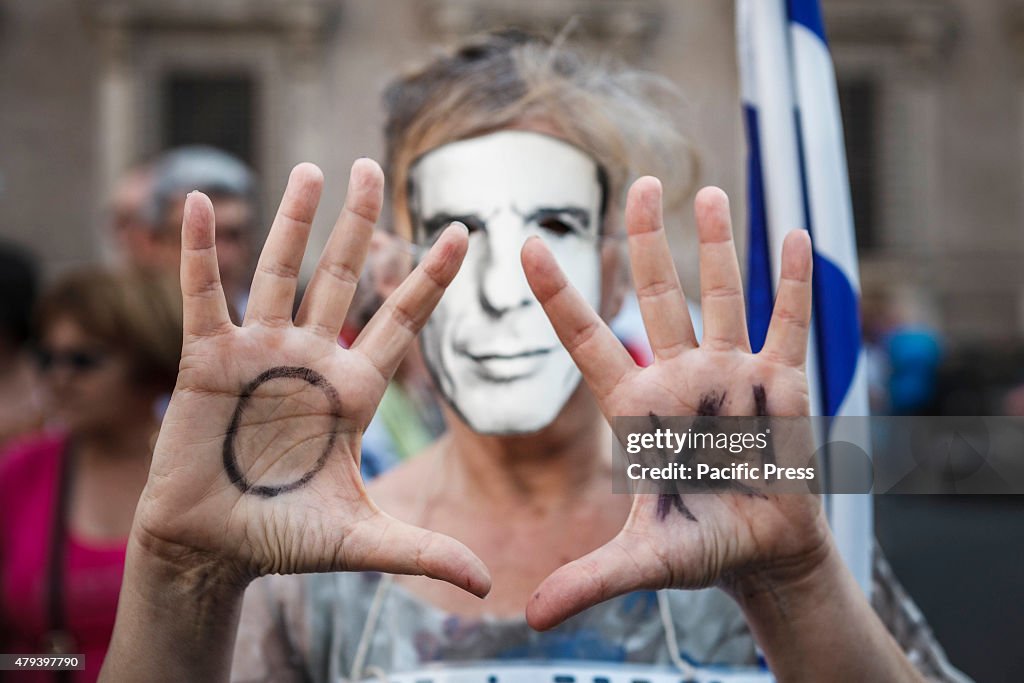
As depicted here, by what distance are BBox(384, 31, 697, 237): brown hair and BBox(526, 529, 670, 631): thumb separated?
2.13 ft

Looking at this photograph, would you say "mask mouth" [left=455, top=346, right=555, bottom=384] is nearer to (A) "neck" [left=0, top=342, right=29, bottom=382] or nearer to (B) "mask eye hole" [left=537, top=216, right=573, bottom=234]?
(B) "mask eye hole" [left=537, top=216, right=573, bottom=234]

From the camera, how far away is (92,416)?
234cm

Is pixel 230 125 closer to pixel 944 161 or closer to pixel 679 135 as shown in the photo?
pixel 944 161

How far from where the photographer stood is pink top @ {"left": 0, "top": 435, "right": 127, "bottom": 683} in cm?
203

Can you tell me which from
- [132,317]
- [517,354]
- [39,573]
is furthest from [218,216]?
[517,354]

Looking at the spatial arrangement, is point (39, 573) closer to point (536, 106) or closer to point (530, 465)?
point (530, 465)

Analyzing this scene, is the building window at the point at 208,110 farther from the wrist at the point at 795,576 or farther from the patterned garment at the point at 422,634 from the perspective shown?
the wrist at the point at 795,576

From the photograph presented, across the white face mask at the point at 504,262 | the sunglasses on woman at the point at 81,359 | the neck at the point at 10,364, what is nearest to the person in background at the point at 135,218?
the neck at the point at 10,364

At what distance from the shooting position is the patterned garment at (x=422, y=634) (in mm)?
1451

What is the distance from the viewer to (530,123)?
160cm

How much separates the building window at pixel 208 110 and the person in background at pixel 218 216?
10653 millimetres

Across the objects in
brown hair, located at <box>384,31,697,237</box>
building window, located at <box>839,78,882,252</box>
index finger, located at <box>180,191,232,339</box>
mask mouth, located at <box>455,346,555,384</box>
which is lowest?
mask mouth, located at <box>455,346,555,384</box>

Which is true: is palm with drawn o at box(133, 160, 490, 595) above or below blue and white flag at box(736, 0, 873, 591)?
below

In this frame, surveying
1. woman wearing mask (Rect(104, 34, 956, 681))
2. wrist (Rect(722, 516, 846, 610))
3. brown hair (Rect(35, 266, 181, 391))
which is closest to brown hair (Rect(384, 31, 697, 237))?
woman wearing mask (Rect(104, 34, 956, 681))
